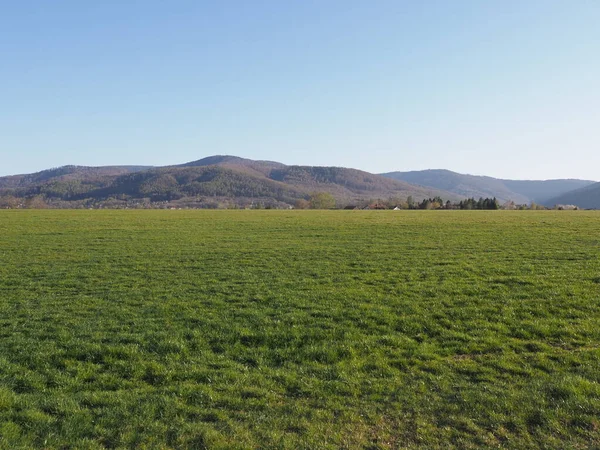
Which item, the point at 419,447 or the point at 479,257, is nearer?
the point at 419,447

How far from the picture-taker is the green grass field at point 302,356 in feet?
25.2

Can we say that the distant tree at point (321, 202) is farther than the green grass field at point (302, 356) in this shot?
Yes

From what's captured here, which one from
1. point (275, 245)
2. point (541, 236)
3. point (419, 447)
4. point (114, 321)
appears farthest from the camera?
point (541, 236)

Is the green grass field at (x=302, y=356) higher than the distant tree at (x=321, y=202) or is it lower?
lower

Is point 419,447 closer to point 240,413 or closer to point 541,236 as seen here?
point 240,413

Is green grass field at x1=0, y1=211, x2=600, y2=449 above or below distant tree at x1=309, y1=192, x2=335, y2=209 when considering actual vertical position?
below

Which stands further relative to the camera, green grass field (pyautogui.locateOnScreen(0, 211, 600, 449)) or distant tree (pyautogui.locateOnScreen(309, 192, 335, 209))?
distant tree (pyautogui.locateOnScreen(309, 192, 335, 209))

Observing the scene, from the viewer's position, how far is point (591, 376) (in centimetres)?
959

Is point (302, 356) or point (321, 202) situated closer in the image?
point (302, 356)

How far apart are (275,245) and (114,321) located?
2127 cm

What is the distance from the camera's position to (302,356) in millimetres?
11406

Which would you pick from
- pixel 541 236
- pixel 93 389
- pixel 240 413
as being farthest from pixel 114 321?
pixel 541 236

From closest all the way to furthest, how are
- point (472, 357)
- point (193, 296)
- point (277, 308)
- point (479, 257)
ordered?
point (472, 357) → point (277, 308) → point (193, 296) → point (479, 257)

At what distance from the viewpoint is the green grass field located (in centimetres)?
768
